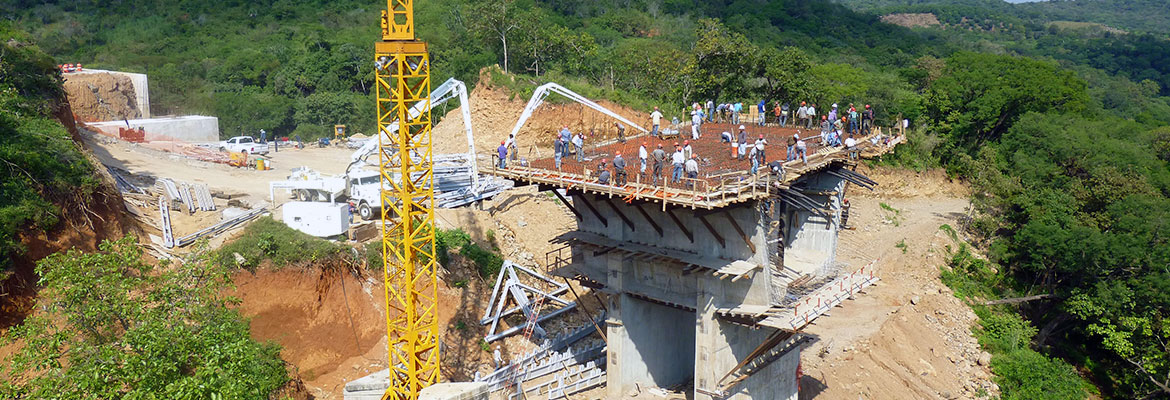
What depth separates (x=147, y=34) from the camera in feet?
327

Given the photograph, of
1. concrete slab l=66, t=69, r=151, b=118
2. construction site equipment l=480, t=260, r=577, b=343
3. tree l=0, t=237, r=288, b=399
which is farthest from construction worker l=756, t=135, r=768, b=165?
concrete slab l=66, t=69, r=151, b=118

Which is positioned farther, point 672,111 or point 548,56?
point 548,56

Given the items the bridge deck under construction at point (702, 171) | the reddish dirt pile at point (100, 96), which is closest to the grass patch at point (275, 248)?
the bridge deck under construction at point (702, 171)

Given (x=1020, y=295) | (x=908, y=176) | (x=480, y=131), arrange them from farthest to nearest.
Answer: (x=908, y=176), (x=480, y=131), (x=1020, y=295)

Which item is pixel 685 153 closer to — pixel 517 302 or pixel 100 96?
pixel 517 302

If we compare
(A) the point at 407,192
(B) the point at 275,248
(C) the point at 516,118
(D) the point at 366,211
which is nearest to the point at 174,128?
(C) the point at 516,118

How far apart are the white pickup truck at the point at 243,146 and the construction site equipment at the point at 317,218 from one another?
24.0 meters

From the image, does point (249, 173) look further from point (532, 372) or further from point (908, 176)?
point (908, 176)

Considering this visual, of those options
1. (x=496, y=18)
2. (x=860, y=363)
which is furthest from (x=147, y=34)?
(x=860, y=363)

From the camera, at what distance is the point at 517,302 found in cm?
3662

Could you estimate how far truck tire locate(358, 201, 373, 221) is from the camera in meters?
39.7

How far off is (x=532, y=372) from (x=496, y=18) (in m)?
37.9

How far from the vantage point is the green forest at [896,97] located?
4441cm

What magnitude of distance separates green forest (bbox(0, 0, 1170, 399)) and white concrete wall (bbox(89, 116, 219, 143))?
1279cm
